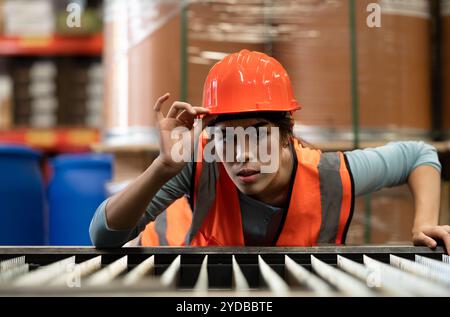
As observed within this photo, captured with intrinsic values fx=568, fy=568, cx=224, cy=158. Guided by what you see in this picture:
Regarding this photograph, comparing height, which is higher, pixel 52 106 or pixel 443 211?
pixel 52 106

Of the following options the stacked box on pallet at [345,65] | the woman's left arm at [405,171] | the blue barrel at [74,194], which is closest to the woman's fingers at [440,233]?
the woman's left arm at [405,171]

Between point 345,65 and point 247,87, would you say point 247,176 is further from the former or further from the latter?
point 345,65

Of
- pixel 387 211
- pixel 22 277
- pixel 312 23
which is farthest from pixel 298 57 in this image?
pixel 22 277

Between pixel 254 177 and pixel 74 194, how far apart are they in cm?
161

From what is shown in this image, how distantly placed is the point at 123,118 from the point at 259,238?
1.06 metres

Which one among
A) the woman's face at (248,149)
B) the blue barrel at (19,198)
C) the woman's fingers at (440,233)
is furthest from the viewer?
the blue barrel at (19,198)

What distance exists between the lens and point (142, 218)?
4.35 ft

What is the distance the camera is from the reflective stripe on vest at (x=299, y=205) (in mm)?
1464

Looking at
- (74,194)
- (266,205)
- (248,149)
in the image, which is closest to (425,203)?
(266,205)

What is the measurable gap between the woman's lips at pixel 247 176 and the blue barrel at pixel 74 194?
152 cm

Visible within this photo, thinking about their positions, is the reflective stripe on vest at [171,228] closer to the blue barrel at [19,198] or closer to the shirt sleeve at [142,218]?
the shirt sleeve at [142,218]

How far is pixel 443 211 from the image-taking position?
7.70ft

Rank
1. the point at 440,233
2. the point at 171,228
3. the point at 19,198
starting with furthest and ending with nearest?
the point at 19,198
the point at 171,228
the point at 440,233
